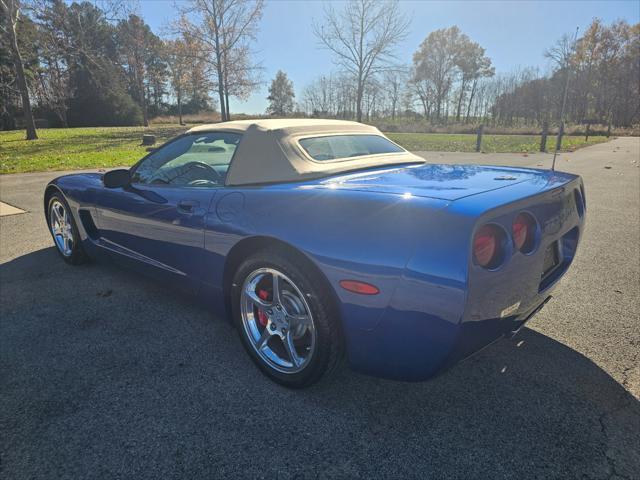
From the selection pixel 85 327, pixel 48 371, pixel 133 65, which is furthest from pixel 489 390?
pixel 133 65

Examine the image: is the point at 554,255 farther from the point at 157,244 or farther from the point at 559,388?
the point at 157,244

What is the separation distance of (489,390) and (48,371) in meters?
2.40

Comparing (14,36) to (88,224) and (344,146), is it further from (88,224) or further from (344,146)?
(344,146)

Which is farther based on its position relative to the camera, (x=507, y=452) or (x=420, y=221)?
A: (x=507, y=452)

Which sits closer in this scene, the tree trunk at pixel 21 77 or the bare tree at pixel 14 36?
the bare tree at pixel 14 36

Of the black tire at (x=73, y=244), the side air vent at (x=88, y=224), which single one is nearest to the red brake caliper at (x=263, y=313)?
the side air vent at (x=88, y=224)

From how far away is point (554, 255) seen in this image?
213cm

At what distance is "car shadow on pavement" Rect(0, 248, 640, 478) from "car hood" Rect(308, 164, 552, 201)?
1.03m

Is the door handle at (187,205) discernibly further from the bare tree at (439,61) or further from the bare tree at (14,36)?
the bare tree at (439,61)

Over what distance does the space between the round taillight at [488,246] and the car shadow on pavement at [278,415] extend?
2.60 feet

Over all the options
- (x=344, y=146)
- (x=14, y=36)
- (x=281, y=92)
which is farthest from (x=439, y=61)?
(x=344, y=146)

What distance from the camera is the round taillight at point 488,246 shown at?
5.15ft

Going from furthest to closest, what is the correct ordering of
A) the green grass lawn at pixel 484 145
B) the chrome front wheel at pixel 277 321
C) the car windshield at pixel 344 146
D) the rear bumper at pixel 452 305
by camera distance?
the green grass lawn at pixel 484 145 < the car windshield at pixel 344 146 < the chrome front wheel at pixel 277 321 < the rear bumper at pixel 452 305

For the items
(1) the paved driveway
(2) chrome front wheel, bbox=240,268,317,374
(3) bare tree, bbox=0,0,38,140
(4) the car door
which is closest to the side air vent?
(4) the car door
